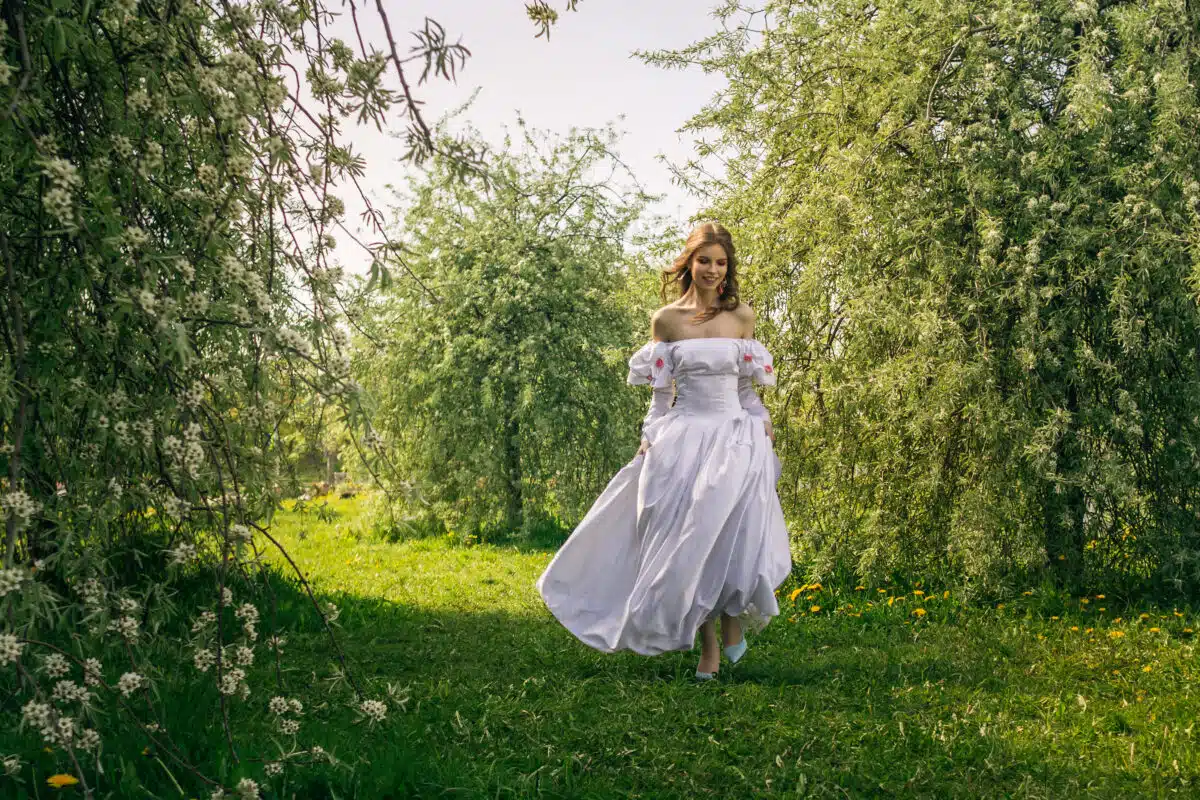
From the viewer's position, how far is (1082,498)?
18.3ft

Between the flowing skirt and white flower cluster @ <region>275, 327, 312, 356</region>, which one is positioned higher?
white flower cluster @ <region>275, 327, 312, 356</region>

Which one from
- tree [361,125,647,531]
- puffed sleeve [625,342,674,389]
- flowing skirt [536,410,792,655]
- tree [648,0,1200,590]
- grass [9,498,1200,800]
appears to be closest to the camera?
grass [9,498,1200,800]

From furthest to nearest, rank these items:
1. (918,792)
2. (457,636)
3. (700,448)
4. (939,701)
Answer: (457,636)
(700,448)
(939,701)
(918,792)

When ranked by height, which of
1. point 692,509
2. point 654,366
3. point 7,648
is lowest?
point 692,509

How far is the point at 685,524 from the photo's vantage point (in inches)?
176

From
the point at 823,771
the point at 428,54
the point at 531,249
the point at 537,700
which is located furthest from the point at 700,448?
the point at 531,249

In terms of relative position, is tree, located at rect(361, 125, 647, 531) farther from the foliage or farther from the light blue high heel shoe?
the foliage

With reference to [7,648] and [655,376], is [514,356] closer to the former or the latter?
[655,376]

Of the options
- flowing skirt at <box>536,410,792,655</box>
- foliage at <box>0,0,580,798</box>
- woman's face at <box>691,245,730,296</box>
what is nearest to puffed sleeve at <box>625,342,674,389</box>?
flowing skirt at <box>536,410,792,655</box>

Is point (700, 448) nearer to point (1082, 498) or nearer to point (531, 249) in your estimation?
point (1082, 498)

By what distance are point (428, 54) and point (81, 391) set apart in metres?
1.09

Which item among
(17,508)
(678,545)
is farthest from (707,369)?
(17,508)

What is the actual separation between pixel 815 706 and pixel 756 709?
10.4 inches

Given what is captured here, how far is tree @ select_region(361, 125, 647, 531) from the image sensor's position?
967cm
